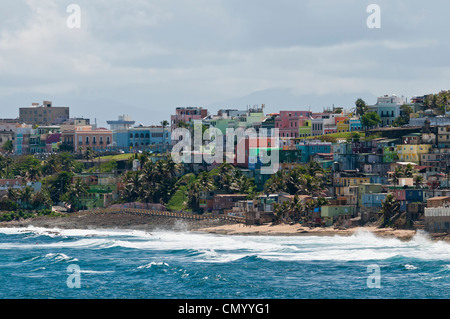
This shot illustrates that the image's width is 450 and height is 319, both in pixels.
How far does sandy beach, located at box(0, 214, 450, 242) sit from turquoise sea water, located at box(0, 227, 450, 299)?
2192 mm

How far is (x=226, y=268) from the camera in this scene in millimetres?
111062

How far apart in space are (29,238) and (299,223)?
39626 millimetres

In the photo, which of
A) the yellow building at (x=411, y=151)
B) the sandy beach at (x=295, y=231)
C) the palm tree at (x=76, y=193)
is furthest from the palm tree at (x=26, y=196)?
the yellow building at (x=411, y=151)

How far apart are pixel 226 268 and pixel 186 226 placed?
152 ft

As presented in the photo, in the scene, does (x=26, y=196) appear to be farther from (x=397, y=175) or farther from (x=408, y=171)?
(x=408, y=171)

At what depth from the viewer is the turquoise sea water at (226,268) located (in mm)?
96375

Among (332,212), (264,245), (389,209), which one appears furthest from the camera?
(332,212)

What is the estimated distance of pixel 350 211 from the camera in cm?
14200

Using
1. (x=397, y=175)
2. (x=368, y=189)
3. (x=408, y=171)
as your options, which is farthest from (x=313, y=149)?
(x=368, y=189)

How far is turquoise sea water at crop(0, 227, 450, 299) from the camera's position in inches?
3794

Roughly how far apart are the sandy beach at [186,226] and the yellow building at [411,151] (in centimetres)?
3362
